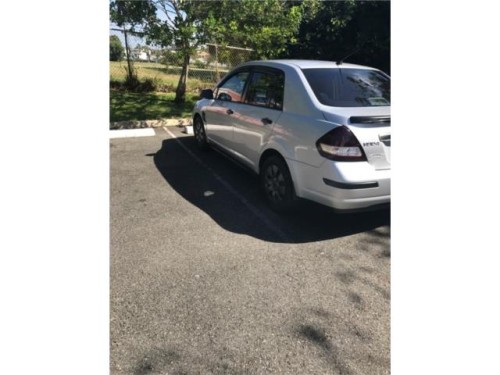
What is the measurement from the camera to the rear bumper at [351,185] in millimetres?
3396

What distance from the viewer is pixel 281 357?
2297 mm

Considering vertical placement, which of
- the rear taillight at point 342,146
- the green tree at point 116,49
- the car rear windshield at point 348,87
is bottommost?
the rear taillight at point 342,146

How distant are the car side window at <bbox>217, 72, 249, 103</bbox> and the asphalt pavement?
4.30ft

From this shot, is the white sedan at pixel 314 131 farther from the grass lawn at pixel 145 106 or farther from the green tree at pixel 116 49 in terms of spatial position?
the green tree at pixel 116 49

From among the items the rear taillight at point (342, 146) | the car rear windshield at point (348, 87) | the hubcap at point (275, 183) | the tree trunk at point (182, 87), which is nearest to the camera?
the rear taillight at point (342, 146)

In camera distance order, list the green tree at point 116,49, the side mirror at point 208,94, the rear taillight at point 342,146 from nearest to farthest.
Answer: the rear taillight at point 342,146 → the side mirror at point 208,94 → the green tree at point 116,49

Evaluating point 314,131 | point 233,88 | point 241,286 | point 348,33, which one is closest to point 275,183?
point 314,131

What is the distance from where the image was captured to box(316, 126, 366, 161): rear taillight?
3.37m

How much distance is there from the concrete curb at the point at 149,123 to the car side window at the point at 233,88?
3.74 m

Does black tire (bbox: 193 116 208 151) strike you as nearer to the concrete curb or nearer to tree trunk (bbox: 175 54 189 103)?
the concrete curb

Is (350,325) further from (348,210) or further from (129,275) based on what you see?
(129,275)

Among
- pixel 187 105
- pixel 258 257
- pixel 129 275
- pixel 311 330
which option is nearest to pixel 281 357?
pixel 311 330

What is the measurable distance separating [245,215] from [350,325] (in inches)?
76.2

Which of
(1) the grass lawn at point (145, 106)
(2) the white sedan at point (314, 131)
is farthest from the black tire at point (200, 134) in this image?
(1) the grass lawn at point (145, 106)
